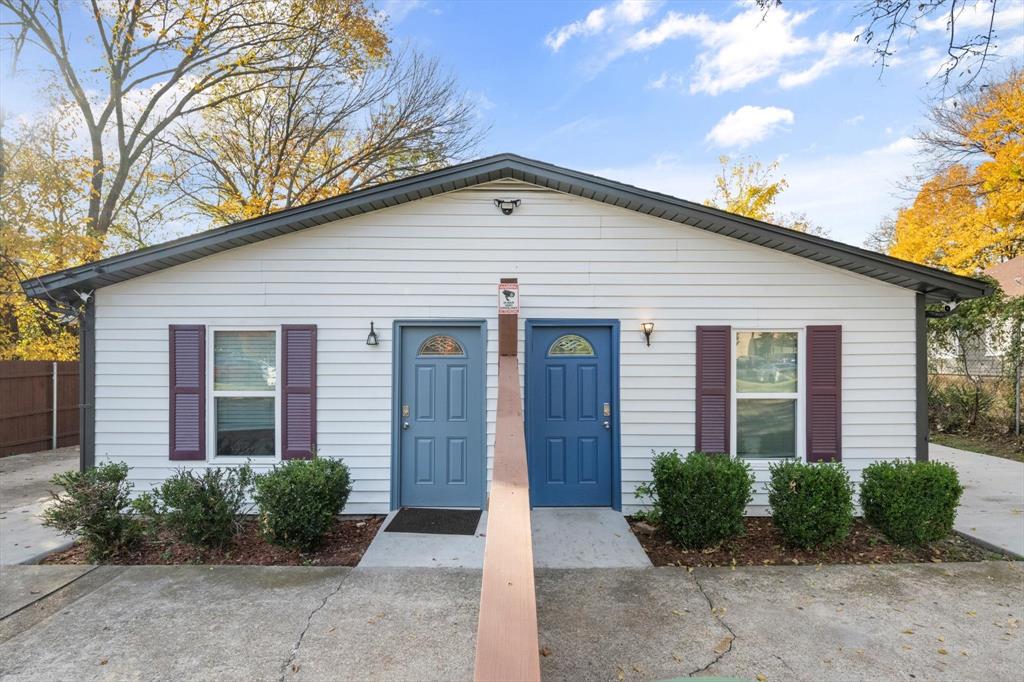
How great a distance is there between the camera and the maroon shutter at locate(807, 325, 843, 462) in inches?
207

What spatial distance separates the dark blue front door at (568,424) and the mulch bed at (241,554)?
2008mm

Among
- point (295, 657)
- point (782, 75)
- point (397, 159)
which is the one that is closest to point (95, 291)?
point (295, 657)

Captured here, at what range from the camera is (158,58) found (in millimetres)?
12164

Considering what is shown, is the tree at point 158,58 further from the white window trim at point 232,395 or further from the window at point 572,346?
the window at point 572,346

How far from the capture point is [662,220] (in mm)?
5359

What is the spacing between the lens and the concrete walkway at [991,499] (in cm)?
474

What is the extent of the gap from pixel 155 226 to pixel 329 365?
12.8 m

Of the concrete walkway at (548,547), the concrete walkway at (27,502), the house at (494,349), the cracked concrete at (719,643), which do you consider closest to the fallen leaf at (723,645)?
the cracked concrete at (719,643)

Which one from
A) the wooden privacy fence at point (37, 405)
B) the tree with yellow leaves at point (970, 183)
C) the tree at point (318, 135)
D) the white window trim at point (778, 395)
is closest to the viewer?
the white window trim at point (778, 395)

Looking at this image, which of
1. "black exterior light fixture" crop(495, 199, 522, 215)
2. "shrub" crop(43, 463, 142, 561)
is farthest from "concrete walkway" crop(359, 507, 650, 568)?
"black exterior light fixture" crop(495, 199, 522, 215)

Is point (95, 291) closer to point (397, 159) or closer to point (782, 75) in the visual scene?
point (397, 159)

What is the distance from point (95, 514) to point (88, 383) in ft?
5.73

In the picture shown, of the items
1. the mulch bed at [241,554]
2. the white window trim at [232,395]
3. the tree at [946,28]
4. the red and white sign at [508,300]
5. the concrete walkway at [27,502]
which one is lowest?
the concrete walkway at [27,502]

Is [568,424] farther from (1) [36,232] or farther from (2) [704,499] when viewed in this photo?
(1) [36,232]
